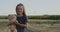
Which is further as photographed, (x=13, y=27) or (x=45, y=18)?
(x=45, y=18)

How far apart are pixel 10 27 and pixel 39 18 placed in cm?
1396

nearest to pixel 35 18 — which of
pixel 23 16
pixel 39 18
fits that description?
pixel 39 18

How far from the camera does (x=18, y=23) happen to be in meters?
2.61

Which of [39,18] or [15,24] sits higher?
[15,24]

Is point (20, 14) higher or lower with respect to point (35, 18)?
higher

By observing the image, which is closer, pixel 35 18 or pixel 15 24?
pixel 15 24

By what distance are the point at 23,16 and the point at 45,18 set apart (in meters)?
13.6

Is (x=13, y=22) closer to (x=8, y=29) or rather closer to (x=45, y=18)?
(x=8, y=29)

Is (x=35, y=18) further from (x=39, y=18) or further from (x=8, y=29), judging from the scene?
(x=8, y=29)

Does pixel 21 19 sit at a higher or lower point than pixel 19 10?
lower

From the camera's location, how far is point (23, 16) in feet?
8.77

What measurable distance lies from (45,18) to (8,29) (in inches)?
541

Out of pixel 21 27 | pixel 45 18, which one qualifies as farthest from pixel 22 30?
pixel 45 18

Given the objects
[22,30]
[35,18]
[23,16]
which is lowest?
[35,18]
